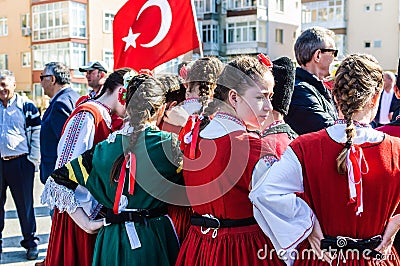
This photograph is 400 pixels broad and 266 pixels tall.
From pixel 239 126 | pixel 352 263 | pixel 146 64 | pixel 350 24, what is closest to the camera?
pixel 352 263

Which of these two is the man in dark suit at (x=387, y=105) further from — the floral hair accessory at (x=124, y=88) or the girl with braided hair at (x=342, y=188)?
the girl with braided hair at (x=342, y=188)

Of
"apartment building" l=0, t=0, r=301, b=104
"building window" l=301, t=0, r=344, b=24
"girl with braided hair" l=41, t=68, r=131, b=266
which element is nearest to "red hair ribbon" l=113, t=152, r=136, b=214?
"girl with braided hair" l=41, t=68, r=131, b=266

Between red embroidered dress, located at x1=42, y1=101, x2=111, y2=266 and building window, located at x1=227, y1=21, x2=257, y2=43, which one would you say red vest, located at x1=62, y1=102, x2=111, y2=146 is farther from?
building window, located at x1=227, y1=21, x2=257, y2=43

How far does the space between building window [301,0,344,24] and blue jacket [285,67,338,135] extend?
103ft

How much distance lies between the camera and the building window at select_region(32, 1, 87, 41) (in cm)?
3186

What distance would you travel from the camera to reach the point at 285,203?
2172 mm

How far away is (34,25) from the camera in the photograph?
33469mm

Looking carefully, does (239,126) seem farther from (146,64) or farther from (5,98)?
(5,98)

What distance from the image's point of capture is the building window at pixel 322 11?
33.5 m

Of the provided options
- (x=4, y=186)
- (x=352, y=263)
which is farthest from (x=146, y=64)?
(x=352, y=263)

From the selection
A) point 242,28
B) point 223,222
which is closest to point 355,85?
point 223,222

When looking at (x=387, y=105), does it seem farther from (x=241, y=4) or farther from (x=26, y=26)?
(x=26, y=26)

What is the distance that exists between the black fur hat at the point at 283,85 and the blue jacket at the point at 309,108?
1.29 ft

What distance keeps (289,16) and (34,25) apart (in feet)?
57.0
